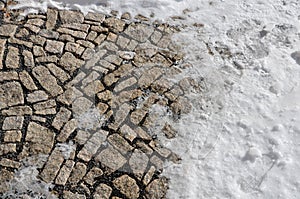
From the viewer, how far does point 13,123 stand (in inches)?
162

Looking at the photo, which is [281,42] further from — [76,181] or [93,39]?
[76,181]

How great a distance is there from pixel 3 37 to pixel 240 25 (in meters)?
2.73

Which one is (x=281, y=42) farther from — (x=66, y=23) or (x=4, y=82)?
(x=4, y=82)

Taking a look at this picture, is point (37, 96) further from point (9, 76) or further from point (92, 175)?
point (92, 175)

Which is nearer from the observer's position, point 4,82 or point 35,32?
point 4,82

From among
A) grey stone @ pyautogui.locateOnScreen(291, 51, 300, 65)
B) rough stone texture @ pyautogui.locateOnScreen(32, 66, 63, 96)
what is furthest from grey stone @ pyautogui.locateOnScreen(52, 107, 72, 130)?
grey stone @ pyautogui.locateOnScreen(291, 51, 300, 65)

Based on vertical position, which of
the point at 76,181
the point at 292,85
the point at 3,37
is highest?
the point at 292,85

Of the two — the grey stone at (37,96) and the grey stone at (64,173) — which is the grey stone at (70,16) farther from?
the grey stone at (64,173)

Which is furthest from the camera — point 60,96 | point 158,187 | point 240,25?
point 240,25

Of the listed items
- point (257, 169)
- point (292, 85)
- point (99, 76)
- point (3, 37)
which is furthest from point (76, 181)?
point (292, 85)

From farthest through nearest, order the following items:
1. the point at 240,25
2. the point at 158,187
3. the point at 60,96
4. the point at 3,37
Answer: the point at 240,25 → the point at 3,37 → the point at 60,96 → the point at 158,187

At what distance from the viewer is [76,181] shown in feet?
12.6

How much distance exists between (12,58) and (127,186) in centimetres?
191

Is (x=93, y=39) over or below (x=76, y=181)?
over
